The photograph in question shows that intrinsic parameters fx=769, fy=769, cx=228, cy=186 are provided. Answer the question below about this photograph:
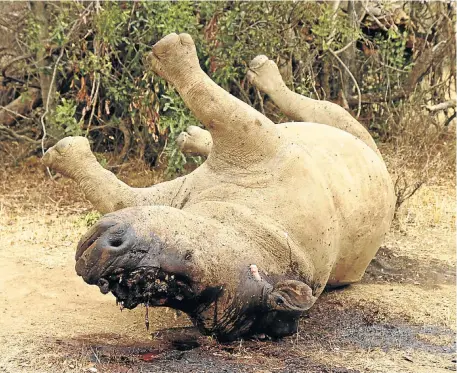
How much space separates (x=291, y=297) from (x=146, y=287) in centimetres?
74

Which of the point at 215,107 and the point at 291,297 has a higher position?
the point at 215,107

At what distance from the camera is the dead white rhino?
3217mm

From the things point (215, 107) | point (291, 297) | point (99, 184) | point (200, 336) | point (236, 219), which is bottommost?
point (200, 336)

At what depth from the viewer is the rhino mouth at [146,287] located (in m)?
3.14

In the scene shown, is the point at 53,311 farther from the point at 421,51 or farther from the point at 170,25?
the point at 421,51

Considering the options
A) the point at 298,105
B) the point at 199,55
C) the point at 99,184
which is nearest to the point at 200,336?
the point at 99,184

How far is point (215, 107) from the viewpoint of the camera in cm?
394

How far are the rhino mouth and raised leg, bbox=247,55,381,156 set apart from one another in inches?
95.1

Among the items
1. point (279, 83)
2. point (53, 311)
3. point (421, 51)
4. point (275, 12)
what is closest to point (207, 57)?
point (275, 12)

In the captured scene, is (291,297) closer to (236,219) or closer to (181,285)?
(236,219)

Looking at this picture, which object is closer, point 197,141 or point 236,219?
point 236,219

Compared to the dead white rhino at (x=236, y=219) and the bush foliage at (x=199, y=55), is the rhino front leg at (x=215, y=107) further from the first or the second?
the bush foliage at (x=199, y=55)

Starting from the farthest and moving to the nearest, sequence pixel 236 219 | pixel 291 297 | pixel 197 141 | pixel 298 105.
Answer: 1. pixel 298 105
2. pixel 197 141
3. pixel 236 219
4. pixel 291 297

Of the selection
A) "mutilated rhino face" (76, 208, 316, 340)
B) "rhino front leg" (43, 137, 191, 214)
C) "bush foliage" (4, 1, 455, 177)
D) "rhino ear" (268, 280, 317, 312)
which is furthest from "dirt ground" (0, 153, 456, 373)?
"bush foliage" (4, 1, 455, 177)
